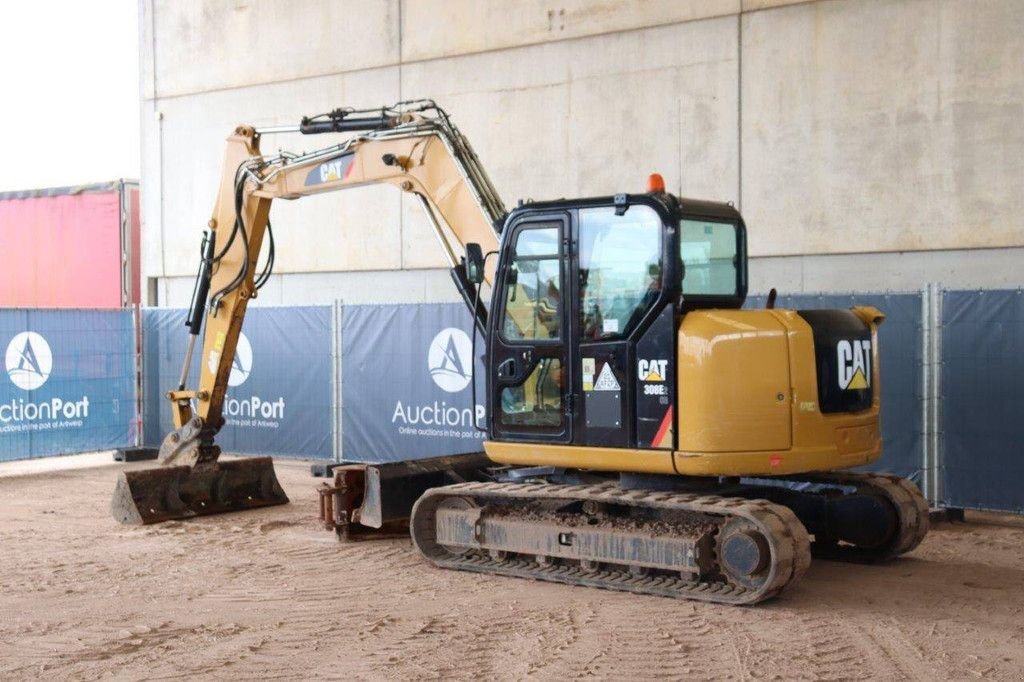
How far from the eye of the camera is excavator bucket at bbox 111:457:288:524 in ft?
36.8

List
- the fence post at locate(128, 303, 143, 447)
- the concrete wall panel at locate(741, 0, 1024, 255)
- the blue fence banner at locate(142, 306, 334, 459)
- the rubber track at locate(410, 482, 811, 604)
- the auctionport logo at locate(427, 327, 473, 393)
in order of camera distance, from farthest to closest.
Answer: the fence post at locate(128, 303, 143, 447), the blue fence banner at locate(142, 306, 334, 459), the auctionport logo at locate(427, 327, 473, 393), the concrete wall panel at locate(741, 0, 1024, 255), the rubber track at locate(410, 482, 811, 604)

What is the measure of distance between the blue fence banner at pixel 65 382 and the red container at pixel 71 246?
17.0 feet

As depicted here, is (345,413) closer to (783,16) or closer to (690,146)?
(690,146)

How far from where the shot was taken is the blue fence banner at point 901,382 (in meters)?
11.4

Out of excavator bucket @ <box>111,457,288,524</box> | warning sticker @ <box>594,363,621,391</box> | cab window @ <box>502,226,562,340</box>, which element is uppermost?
cab window @ <box>502,226,562,340</box>

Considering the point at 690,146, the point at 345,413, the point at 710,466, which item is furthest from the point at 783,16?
the point at 710,466

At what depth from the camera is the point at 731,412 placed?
7.96 m

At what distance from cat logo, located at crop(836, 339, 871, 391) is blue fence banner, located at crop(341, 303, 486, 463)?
5.54m

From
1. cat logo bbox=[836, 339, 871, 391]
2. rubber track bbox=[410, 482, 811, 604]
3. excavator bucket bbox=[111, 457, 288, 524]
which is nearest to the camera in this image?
rubber track bbox=[410, 482, 811, 604]

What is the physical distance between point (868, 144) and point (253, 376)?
8.08 metres

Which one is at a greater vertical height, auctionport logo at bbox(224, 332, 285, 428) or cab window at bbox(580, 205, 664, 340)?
cab window at bbox(580, 205, 664, 340)

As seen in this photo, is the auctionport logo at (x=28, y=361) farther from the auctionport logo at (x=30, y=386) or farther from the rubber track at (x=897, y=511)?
the rubber track at (x=897, y=511)

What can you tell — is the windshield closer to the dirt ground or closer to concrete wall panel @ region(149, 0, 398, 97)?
the dirt ground

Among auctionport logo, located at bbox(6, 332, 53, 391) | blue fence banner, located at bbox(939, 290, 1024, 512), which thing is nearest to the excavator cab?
blue fence banner, located at bbox(939, 290, 1024, 512)
